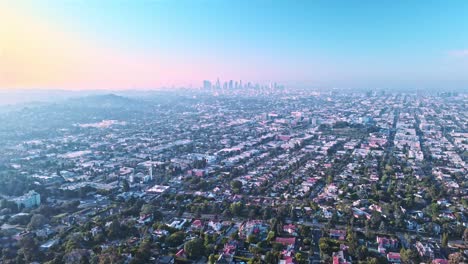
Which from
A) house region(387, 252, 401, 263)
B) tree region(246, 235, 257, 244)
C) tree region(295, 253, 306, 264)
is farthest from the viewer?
tree region(246, 235, 257, 244)

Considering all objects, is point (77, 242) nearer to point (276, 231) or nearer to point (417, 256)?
point (276, 231)

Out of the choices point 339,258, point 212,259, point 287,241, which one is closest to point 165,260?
point 212,259

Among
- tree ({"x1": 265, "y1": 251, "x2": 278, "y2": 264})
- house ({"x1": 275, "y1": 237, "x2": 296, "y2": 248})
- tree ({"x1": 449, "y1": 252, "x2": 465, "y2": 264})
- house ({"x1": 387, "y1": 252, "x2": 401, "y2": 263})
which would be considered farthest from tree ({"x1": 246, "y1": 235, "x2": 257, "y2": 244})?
tree ({"x1": 449, "y1": 252, "x2": 465, "y2": 264})

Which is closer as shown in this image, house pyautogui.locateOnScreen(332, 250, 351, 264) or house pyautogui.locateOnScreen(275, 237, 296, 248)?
house pyautogui.locateOnScreen(332, 250, 351, 264)

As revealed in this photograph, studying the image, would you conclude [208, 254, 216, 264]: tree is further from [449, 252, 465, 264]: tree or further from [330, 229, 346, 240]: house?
[449, 252, 465, 264]: tree

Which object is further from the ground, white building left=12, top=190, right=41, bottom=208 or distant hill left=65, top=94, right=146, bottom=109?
distant hill left=65, top=94, right=146, bottom=109

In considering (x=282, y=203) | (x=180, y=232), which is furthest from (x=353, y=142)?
(x=180, y=232)

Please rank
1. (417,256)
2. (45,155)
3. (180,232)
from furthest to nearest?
1. (45,155)
2. (180,232)
3. (417,256)

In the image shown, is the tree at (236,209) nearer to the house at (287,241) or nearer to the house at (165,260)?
the house at (287,241)

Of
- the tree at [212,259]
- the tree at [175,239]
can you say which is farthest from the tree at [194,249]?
the tree at [175,239]

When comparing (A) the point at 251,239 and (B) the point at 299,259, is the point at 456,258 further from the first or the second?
(A) the point at 251,239

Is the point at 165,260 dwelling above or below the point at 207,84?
below
